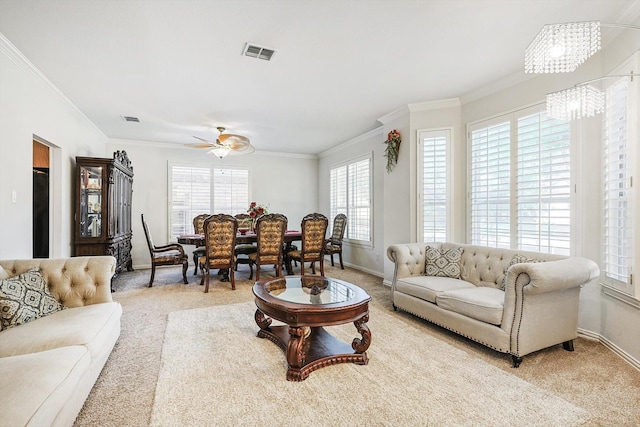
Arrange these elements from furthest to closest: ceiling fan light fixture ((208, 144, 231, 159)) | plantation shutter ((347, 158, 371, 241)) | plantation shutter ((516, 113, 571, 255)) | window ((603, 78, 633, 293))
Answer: plantation shutter ((347, 158, 371, 241))
ceiling fan light fixture ((208, 144, 231, 159))
plantation shutter ((516, 113, 571, 255))
window ((603, 78, 633, 293))

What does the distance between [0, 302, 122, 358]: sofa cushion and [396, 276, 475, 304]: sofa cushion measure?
2.74m

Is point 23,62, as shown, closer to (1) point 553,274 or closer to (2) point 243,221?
(2) point 243,221

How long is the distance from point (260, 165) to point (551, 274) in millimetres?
6309

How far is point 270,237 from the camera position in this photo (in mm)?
4934

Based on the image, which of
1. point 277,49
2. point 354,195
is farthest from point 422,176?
point 277,49

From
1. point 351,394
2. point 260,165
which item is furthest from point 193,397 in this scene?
point 260,165

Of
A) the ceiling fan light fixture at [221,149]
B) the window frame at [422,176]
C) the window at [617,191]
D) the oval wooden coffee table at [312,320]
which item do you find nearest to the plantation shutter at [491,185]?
the window frame at [422,176]

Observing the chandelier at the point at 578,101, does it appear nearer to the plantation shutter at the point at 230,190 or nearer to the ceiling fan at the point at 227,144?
the ceiling fan at the point at 227,144

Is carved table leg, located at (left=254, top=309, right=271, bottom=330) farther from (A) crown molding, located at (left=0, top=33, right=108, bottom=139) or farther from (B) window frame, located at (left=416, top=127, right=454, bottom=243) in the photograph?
(A) crown molding, located at (left=0, top=33, right=108, bottom=139)

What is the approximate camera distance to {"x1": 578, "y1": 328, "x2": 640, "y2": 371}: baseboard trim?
2.38m

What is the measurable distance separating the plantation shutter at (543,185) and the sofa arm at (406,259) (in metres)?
1.08

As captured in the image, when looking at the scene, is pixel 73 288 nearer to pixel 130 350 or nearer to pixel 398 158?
pixel 130 350

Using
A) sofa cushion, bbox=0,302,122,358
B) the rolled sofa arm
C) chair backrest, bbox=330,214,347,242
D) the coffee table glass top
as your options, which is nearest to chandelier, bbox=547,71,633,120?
the rolled sofa arm

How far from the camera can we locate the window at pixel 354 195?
6.16m
